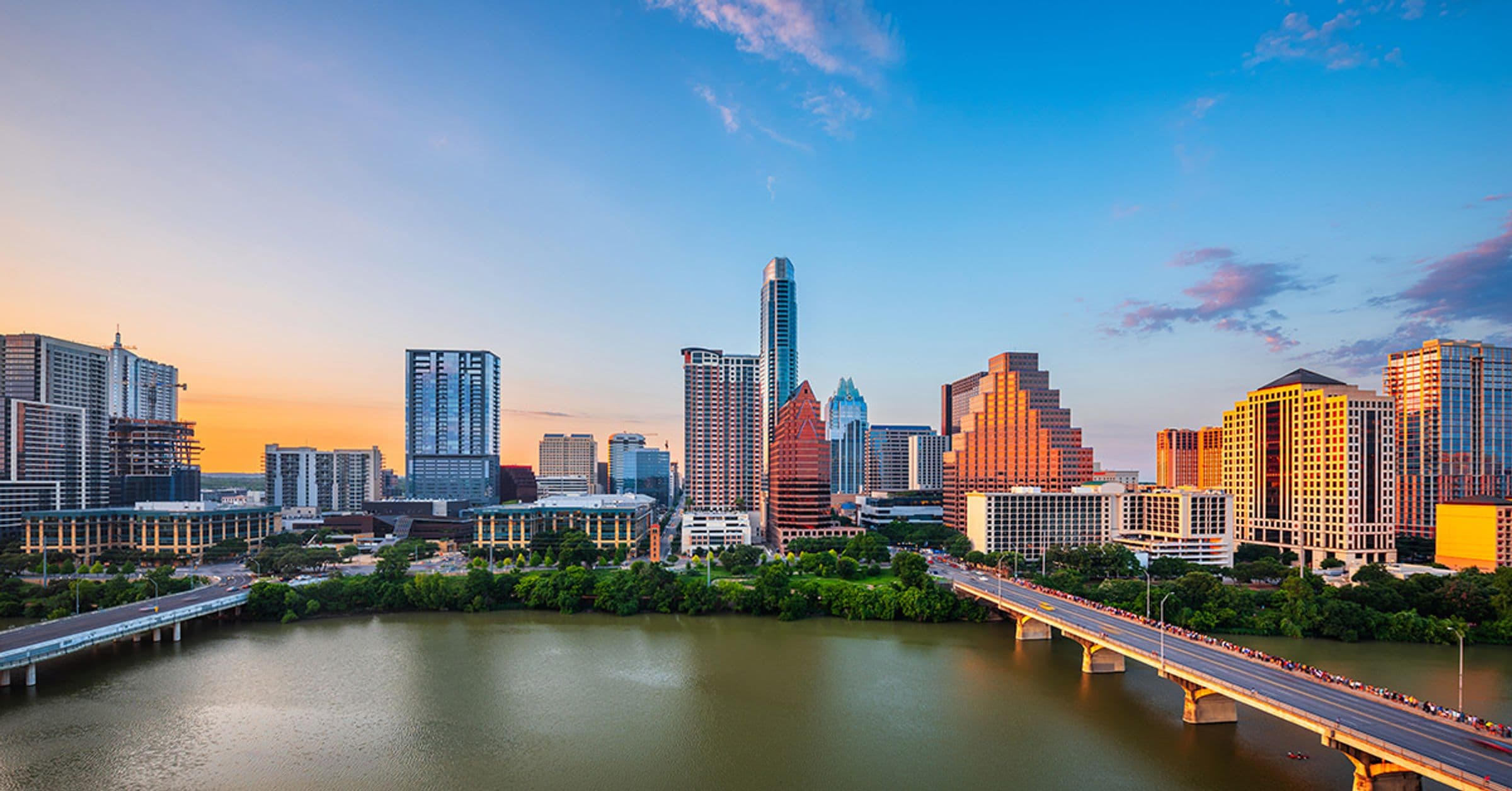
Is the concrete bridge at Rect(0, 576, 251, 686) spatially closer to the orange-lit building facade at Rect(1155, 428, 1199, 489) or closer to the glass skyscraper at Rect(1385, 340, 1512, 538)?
the glass skyscraper at Rect(1385, 340, 1512, 538)

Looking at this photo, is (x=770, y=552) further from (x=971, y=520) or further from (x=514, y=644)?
(x=514, y=644)

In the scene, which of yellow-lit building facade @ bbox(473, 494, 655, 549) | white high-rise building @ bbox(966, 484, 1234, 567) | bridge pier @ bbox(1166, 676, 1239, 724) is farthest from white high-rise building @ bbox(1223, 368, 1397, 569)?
yellow-lit building facade @ bbox(473, 494, 655, 549)

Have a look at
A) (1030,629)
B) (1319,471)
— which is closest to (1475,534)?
(1319,471)

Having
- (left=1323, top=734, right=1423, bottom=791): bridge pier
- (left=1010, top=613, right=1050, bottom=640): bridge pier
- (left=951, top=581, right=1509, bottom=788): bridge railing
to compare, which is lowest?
(left=1010, top=613, right=1050, bottom=640): bridge pier

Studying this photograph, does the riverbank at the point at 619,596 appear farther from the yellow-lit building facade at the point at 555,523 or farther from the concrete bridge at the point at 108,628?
the yellow-lit building facade at the point at 555,523

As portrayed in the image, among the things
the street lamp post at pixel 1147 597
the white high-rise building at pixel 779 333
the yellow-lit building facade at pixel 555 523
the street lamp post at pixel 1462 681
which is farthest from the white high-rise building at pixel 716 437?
the street lamp post at pixel 1462 681

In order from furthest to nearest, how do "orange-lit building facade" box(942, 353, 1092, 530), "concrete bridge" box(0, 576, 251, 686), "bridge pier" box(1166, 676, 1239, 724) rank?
"orange-lit building facade" box(942, 353, 1092, 530) → "concrete bridge" box(0, 576, 251, 686) → "bridge pier" box(1166, 676, 1239, 724)
